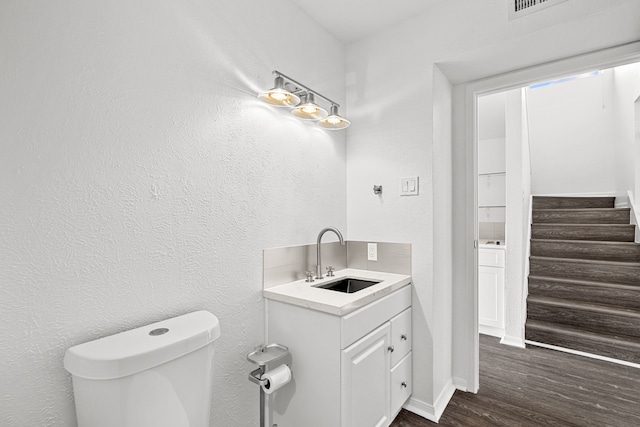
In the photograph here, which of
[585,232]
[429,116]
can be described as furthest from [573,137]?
[429,116]

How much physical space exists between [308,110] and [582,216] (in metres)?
3.97

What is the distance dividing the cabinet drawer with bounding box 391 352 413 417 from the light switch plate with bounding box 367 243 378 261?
634mm

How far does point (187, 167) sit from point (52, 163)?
0.44 metres

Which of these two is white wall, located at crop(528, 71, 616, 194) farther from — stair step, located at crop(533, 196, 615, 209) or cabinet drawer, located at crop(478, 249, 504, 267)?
cabinet drawer, located at crop(478, 249, 504, 267)

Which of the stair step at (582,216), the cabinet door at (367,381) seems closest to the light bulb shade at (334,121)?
→ the cabinet door at (367,381)

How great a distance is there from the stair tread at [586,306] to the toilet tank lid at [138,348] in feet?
10.7

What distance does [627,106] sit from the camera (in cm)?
347

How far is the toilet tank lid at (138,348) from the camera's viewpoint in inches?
34.3

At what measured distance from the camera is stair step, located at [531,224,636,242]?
11.0 ft

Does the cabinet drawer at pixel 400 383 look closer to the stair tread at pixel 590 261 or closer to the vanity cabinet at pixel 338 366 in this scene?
the vanity cabinet at pixel 338 366

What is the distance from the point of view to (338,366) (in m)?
1.34

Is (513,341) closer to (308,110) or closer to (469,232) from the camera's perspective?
(469,232)

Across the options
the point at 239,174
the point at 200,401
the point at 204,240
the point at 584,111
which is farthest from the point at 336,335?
the point at 584,111

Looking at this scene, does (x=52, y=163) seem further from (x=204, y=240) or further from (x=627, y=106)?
(x=627, y=106)
